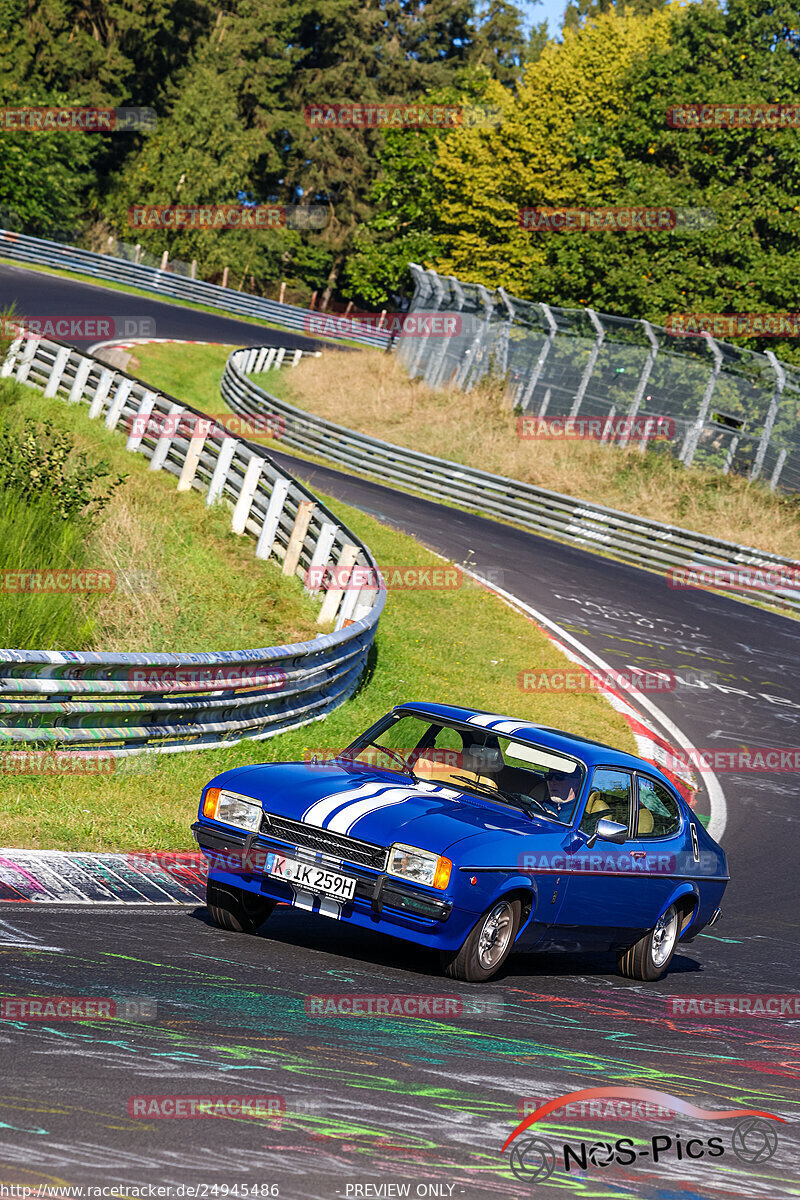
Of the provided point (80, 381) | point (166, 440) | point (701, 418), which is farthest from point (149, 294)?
point (166, 440)

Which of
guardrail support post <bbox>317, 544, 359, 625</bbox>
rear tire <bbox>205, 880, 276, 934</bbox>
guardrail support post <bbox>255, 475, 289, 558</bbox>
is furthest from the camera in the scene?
guardrail support post <bbox>255, 475, 289, 558</bbox>

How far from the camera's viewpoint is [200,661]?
10430 mm

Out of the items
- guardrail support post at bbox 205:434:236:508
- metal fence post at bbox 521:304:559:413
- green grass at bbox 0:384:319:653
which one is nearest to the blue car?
green grass at bbox 0:384:319:653

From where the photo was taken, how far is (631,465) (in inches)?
1265

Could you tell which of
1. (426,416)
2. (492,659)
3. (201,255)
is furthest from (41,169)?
(492,659)

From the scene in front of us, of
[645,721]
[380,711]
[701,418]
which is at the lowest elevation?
[380,711]

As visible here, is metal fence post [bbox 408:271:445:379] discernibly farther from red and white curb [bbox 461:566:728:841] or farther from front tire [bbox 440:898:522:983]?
front tire [bbox 440:898:522:983]

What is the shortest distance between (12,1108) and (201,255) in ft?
222

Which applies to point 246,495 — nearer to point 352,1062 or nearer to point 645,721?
point 645,721

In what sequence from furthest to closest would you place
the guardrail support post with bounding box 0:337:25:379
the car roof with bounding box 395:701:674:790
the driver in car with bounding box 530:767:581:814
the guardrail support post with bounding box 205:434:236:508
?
the guardrail support post with bounding box 0:337:25:379
the guardrail support post with bounding box 205:434:236:508
the car roof with bounding box 395:701:674:790
the driver in car with bounding box 530:767:581:814

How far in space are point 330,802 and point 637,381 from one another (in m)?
26.6

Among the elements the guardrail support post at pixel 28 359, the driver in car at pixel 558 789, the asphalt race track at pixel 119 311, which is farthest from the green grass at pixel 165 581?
the asphalt race track at pixel 119 311

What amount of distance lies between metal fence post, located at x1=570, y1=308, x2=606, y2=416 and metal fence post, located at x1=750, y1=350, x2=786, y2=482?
411 centimetres

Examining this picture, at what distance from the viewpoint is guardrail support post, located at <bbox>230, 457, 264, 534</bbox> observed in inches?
752
